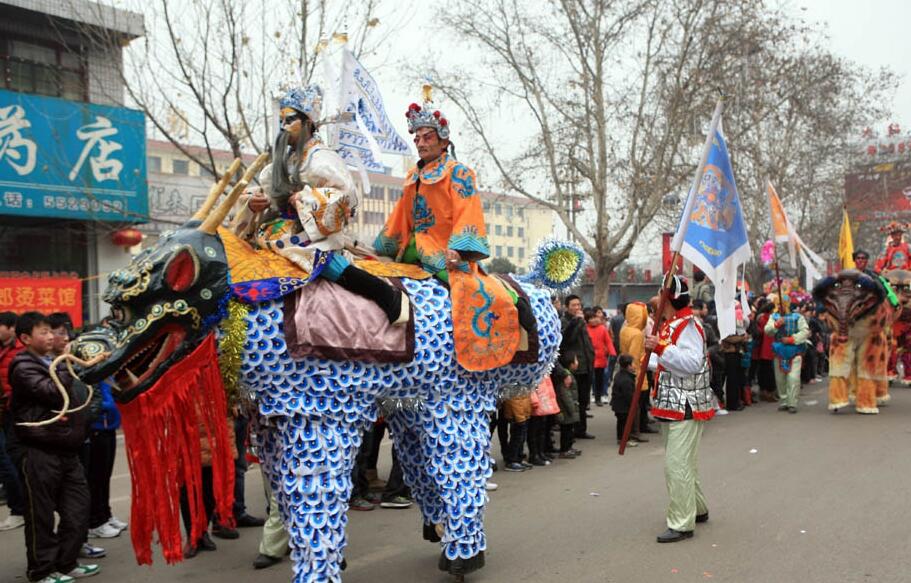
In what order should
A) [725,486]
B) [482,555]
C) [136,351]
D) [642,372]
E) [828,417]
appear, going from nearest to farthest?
[136,351]
[482,555]
[642,372]
[725,486]
[828,417]

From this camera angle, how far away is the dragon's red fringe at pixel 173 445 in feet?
11.6

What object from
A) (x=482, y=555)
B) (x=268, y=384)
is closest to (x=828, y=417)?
(x=482, y=555)

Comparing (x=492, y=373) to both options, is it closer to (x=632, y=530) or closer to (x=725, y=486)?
(x=632, y=530)

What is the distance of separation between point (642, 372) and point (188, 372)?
2850 mm

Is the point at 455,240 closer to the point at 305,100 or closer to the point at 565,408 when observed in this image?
the point at 305,100

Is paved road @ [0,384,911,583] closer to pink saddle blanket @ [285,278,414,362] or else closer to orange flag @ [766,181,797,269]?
pink saddle blanket @ [285,278,414,362]

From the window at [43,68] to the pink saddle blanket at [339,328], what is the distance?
1174cm

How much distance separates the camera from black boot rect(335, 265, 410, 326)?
155 inches

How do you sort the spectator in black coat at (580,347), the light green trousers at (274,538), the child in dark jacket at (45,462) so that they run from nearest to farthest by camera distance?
the child in dark jacket at (45,462), the light green trousers at (274,538), the spectator in black coat at (580,347)

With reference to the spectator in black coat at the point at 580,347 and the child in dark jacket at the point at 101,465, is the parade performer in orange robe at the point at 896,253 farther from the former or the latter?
the child in dark jacket at the point at 101,465

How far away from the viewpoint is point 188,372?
3.57 meters

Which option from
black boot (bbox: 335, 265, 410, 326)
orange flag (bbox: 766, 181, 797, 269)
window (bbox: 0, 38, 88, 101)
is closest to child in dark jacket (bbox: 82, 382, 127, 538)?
black boot (bbox: 335, 265, 410, 326)

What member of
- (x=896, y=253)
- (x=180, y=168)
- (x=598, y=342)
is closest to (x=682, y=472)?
(x=598, y=342)

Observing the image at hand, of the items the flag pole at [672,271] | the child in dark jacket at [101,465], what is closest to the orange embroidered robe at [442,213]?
the flag pole at [672,271]
